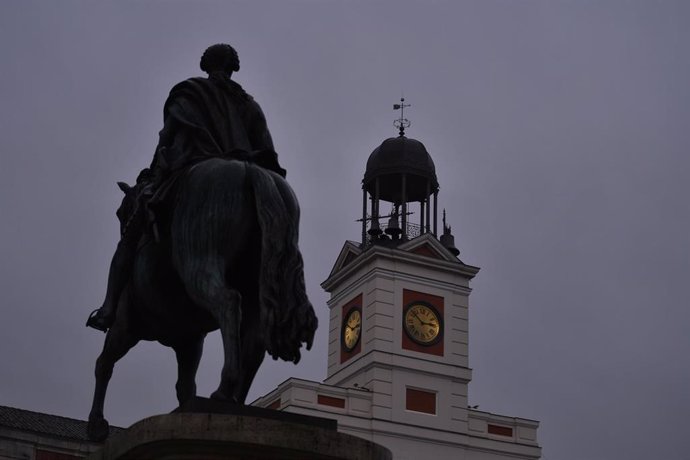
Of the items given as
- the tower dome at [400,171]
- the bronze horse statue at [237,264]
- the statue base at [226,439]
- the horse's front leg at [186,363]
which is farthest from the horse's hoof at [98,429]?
the tower dome at [400,171]

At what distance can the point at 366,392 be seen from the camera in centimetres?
3422

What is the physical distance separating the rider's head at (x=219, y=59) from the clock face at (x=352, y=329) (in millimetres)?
30322

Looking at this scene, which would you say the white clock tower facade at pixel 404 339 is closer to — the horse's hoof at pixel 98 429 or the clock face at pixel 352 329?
the clock face at pixel 352 329

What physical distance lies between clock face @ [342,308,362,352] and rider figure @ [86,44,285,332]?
30523 mm

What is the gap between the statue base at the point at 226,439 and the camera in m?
4.50

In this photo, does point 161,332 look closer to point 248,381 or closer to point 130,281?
point 130,281

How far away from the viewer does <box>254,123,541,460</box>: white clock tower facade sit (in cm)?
3391

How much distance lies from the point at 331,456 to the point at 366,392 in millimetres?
29789

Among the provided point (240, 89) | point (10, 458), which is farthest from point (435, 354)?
point (240, 89)

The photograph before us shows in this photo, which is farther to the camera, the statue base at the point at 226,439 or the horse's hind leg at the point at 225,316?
the horse's hind leg at the point at 225,316

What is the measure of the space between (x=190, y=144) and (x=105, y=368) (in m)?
1.12

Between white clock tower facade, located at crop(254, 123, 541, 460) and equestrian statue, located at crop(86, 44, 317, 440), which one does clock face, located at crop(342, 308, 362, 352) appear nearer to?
white clock tower facade, located at crop(254, 123, 541, 460)


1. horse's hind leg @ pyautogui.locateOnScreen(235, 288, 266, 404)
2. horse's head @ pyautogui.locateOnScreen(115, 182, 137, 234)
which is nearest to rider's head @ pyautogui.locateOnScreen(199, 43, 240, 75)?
horse's head @ pyautogui.locateOnScreen(115, 182, 137, 234)

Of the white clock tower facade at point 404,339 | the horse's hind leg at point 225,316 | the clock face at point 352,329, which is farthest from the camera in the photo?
the clock face at point 352,329
